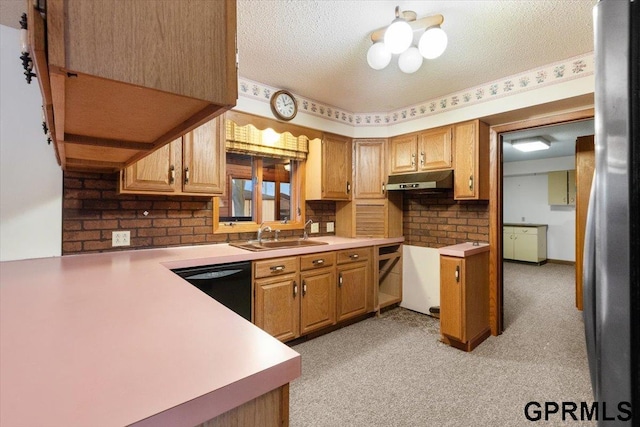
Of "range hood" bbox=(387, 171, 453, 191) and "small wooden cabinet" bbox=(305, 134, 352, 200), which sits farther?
"small wooden cabinet" bbox=(305, 134, 352, 200)

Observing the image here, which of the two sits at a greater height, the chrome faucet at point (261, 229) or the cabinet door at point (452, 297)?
the chrome faucet at point (261, 229)

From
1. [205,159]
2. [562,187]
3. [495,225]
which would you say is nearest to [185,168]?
[205,159]

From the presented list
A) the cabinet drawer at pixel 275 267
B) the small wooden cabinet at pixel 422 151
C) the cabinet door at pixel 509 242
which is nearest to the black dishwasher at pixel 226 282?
the cabinet drawer at pixel 275 267

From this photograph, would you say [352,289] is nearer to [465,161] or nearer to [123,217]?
[465,161]

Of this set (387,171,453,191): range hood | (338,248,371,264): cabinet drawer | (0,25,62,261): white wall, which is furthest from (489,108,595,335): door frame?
(0,25,62,261): white wall

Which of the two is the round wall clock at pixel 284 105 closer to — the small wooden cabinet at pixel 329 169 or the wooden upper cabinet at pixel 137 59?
the small wooden cabinet at pixel 329 169

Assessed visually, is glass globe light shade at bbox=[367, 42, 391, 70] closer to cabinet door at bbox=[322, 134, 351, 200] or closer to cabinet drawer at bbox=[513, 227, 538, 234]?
cabinet door at bbox=[322, 134, 351, 200]

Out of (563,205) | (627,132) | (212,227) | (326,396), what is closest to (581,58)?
(627,132)

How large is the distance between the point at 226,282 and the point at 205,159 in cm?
101

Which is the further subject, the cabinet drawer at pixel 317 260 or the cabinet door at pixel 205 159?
the cabinet drawer at pixel 317 260

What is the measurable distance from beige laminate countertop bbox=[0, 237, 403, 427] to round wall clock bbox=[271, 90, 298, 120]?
2128mm

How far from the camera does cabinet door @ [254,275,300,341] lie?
2.44 m

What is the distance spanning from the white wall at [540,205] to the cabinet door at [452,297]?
542 centimetres

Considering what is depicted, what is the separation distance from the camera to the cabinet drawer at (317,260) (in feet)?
8.98
